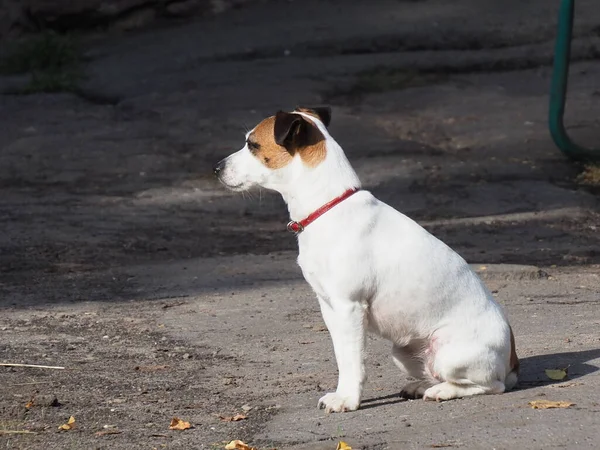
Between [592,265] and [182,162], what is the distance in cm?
571

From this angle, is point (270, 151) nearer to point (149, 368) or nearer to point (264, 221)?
point (149, 368)

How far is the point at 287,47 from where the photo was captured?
17.1 metres

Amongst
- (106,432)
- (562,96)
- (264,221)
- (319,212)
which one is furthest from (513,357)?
(562,96)

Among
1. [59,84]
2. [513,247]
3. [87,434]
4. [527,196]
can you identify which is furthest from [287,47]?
[87,434]

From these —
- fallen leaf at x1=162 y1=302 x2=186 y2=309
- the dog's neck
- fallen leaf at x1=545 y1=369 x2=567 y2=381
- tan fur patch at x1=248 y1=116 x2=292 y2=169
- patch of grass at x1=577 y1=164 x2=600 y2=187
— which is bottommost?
patch of grass at x1=577 y1=164 x2=600 y2=187

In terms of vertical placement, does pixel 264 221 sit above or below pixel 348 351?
below

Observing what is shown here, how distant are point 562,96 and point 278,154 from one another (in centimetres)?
878

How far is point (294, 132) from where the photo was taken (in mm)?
5297

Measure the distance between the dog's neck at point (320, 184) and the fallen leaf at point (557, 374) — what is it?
4.41ft

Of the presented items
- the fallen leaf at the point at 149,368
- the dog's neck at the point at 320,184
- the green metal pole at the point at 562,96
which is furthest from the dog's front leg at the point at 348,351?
the green metal pole at the point at 562,96

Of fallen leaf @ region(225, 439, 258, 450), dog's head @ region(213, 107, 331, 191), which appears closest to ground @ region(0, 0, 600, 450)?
fallen leaf @ region(225, 439, 258, 450)

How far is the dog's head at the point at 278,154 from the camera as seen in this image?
529cm

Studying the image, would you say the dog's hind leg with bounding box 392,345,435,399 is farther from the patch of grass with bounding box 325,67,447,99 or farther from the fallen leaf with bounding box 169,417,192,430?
the patch of grass with bounding box 325,67,447,99

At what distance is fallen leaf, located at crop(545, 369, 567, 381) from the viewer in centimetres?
553
